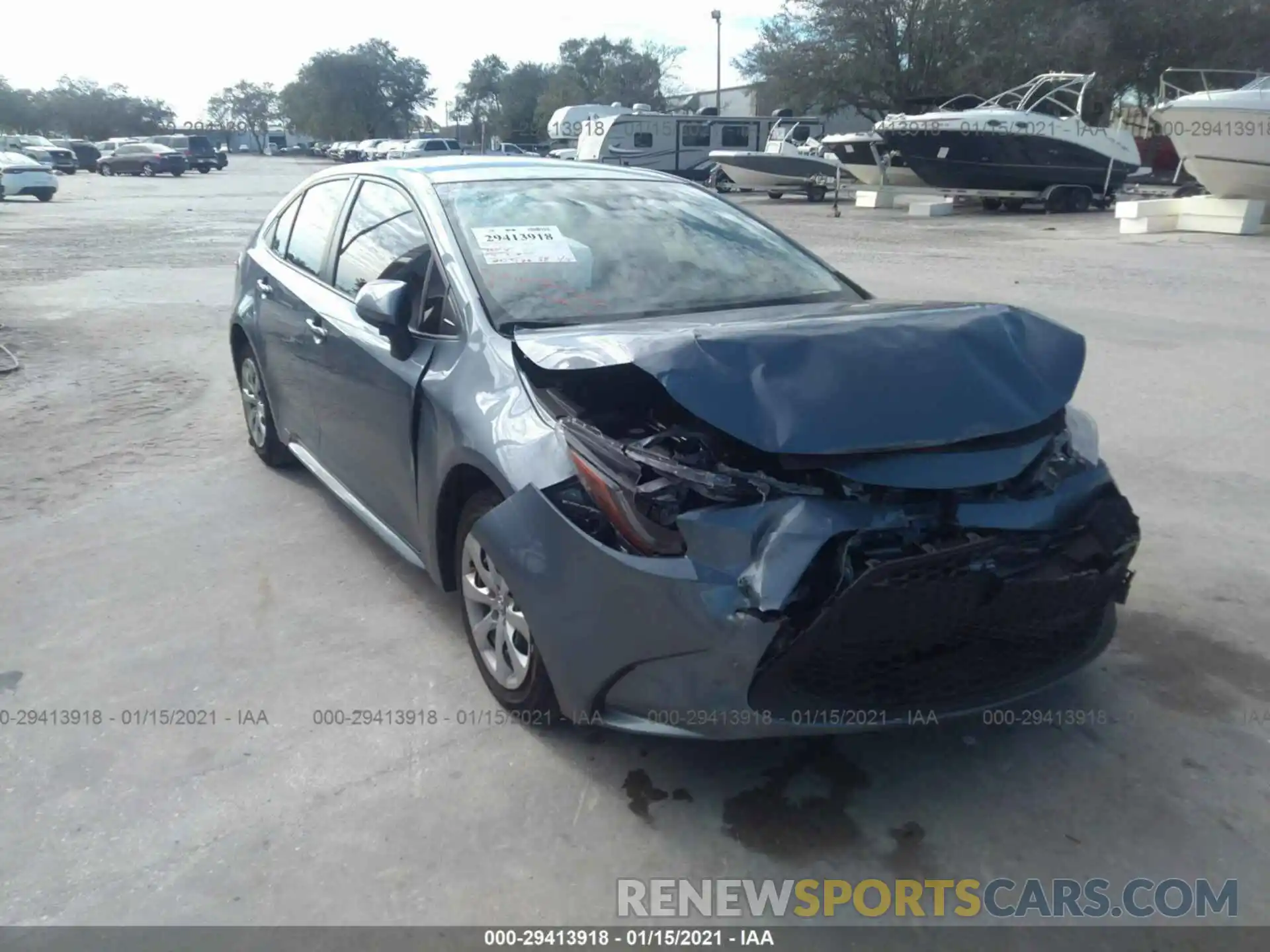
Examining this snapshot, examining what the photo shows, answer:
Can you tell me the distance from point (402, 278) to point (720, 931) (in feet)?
8.61

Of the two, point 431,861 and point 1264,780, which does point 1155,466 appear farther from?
point 431,861

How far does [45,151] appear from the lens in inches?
1786

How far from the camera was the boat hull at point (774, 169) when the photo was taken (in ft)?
100

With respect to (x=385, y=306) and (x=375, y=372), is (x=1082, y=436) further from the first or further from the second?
(x=375, y=372)

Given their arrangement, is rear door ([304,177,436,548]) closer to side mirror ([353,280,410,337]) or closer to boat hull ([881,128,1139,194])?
side mirror ([353,280,410,337])

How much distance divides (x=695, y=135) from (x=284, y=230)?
1288 inches

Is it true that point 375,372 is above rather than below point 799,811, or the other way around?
above

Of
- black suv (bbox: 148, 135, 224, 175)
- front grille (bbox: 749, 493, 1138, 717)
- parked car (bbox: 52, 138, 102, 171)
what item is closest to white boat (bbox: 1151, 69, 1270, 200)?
front grille (bbox: 749, 493, 1138, 717)

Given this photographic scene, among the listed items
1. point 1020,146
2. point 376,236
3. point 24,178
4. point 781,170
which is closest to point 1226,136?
point 1020,146

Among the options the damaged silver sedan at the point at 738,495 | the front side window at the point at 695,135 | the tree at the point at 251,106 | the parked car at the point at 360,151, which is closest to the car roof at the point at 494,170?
the damaged silver sedan at the point at 738,495

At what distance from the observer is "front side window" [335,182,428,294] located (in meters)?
4.19

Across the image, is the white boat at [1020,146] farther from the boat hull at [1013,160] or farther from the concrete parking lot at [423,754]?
the concrete parking lot at [423,754]

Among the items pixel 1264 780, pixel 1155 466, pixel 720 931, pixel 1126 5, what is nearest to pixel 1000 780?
pixel 1264 780

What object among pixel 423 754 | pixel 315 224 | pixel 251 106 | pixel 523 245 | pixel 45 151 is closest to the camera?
pixel 423 754
